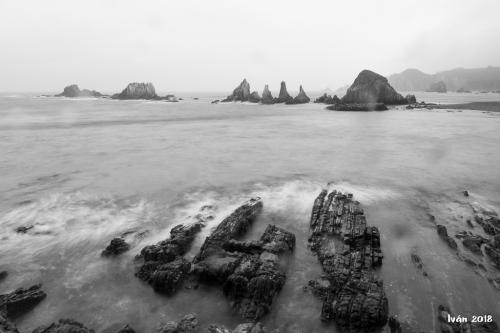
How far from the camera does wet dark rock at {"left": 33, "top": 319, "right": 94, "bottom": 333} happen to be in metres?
6.42

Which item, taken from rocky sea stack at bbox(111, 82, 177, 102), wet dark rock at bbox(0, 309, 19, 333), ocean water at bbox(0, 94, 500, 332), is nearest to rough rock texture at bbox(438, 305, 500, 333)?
ocean water at bbox(0, 94, 500, 332)

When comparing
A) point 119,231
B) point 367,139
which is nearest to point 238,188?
point 119,231

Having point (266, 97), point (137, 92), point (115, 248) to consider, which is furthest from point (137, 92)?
point (115, 248)

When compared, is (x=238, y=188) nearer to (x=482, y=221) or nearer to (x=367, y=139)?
(x=482, y=221)

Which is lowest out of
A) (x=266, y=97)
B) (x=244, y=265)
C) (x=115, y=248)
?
(x=115, y=248)

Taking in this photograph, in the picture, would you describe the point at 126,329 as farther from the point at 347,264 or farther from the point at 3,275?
the point at 347,264

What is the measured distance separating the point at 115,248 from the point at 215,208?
15.9 feet

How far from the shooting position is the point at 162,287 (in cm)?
812

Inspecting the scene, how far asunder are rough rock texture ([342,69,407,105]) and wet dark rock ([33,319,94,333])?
303 ft

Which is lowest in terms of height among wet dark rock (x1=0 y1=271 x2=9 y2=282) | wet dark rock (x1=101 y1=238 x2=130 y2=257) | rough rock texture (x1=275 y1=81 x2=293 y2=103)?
wet dark rock (x1=0 y1=271 x2=9 y2=282)

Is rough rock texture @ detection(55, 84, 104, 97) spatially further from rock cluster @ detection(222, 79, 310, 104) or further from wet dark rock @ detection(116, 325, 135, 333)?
wet dark rock @ detection(116, 325, 135, 333)

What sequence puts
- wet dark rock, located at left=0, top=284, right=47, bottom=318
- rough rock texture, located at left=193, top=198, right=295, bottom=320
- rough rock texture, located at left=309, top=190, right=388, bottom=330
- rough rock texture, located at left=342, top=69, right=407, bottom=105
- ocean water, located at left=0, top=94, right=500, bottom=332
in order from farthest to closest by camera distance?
rough rock texture, located at left=342, top=69, right=407, bottom=105 < ocean water, located at left=0, top=94, right=500, bottom=332 < rough rock texture, located at left=193, top=198, right=295, bottom=320 < wet dark rock, located at left=0, top=284, right=47, bottom=318 < rough rock texture, located at left=309, top=190, right=388, bottom=330

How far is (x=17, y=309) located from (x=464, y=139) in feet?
131

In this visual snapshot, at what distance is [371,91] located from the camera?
87062 mm
